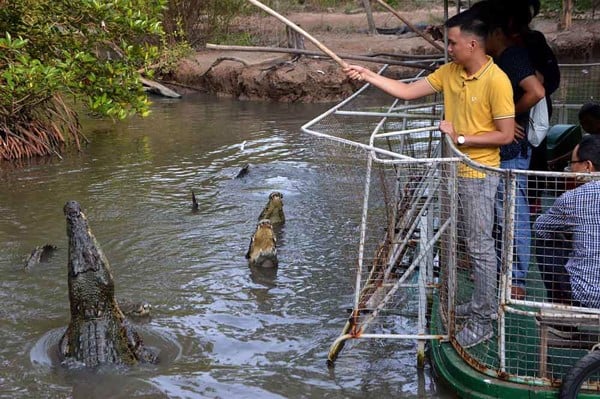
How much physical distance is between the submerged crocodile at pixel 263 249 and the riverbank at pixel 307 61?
31.1 ft

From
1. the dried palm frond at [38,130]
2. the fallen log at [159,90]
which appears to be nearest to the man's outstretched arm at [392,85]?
the dried palm frond at [38,130]

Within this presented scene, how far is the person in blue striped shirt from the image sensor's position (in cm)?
442

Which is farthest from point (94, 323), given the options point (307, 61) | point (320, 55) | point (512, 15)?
point (307, 61)

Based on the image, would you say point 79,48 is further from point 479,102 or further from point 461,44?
point 479,102

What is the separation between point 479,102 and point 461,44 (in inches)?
14.8

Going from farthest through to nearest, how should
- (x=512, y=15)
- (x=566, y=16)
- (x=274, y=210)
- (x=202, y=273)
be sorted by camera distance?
(x=566, y=16) < (x=274, y=210) < (x=202, y=273) < (x=512, y=15)

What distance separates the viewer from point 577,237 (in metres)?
4.52

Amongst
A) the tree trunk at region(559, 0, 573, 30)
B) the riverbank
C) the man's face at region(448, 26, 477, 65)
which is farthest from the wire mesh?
the tree trunk at region(559, 0, 573, 30)

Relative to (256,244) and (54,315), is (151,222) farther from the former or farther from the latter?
(54,315)

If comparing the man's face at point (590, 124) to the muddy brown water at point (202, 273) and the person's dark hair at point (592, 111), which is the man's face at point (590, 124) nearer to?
the person's dark hair at point (592, 111)

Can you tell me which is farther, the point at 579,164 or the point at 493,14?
the point at 493,14

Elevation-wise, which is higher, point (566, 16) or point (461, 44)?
point (566, 16)

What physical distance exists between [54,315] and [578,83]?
22.3ft

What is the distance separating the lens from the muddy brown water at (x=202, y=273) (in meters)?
5.59
